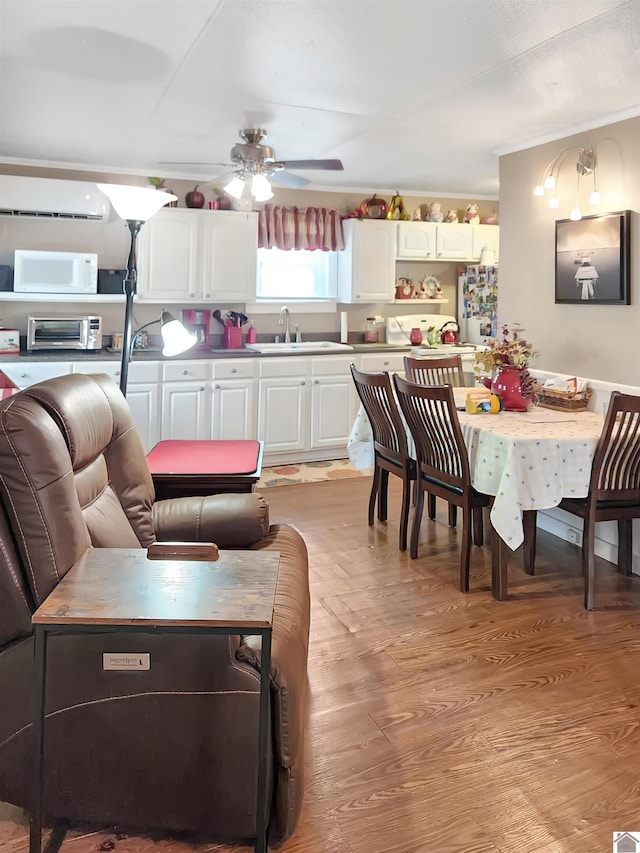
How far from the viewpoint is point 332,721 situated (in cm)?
228

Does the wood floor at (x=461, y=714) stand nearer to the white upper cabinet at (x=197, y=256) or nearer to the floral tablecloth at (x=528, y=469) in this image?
the floral tablecloth at (x=528, y=469)

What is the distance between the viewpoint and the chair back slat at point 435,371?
4168mm

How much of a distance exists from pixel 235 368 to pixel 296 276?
142cm

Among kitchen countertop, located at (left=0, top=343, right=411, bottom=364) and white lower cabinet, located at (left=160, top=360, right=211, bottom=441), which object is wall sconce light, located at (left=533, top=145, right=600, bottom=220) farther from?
white lower cabinet, located at (left=160, top=360, right=211, bottom=441)

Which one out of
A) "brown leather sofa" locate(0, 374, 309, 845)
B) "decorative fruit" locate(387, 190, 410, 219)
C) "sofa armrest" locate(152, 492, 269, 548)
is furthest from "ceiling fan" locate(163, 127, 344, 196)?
"brown leather sofa" locate(0, 374, 309, 845)

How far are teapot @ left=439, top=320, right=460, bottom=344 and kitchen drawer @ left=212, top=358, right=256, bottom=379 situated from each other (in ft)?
7.05

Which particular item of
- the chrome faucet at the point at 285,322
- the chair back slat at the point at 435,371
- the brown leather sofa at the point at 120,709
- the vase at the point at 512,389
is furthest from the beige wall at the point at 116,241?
the brown leather sofa at the point at 120,709

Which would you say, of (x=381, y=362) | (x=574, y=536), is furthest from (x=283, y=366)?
(x=574, y=536)

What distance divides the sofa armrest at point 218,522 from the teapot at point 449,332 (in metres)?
4.62

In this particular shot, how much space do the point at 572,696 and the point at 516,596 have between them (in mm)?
849

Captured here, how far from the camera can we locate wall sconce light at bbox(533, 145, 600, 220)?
13.3ft

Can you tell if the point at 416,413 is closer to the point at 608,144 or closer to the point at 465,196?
the point at 608,144

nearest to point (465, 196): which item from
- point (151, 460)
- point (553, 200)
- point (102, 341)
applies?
point (553, 200)

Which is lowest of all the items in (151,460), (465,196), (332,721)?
(332,721)
